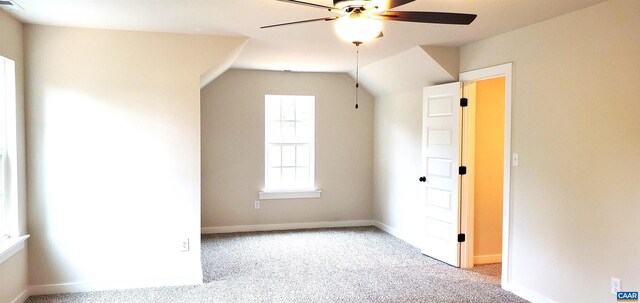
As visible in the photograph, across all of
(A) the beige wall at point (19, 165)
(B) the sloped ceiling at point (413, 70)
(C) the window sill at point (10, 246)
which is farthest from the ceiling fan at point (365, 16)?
(C) the window sill at point (10, 246)

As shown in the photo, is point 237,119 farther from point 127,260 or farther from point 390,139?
point 127,260

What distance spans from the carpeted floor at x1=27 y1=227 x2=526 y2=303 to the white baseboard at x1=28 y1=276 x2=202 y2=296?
0.23ft

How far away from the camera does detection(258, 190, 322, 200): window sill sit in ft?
20.0

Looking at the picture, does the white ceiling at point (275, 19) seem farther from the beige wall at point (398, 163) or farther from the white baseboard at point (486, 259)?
the white baseboard at point (486, 259)

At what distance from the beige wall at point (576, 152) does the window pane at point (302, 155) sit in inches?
130

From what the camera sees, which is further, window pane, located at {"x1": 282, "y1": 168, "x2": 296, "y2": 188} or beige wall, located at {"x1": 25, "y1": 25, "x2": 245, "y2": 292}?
window pane, located at {"x1": 282, "y1": 168, "x2": 296, "y2": 188}

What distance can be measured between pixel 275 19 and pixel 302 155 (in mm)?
3307

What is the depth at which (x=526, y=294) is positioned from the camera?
3.56 metres

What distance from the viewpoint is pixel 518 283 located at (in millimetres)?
3658

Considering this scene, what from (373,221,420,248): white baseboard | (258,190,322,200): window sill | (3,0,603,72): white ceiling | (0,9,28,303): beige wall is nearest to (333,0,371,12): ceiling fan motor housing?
(3,0,603,72): white ceiling

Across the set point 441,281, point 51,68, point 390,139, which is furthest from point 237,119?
point 441,281

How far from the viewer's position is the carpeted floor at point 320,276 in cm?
358

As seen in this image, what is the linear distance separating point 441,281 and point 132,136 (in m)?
3.14

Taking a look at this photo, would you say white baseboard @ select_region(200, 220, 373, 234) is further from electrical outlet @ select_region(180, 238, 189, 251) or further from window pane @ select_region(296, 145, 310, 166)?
electrical outlet @ select_region(180, 238, 189, 251)
